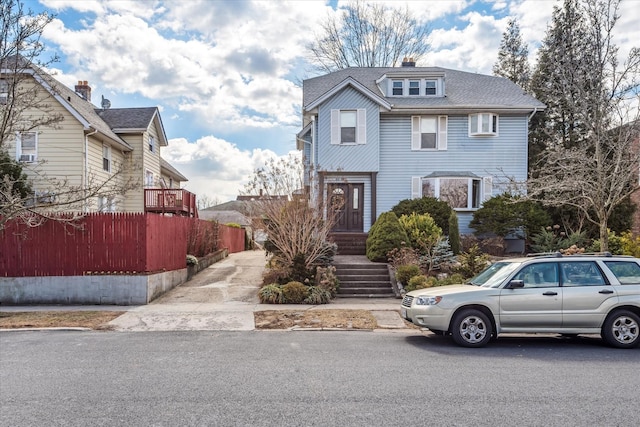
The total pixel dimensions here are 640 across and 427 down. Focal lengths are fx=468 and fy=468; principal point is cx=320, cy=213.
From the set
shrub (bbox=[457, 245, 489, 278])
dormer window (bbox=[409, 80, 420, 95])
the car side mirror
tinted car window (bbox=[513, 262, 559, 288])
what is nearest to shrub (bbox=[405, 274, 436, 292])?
shrub (bbox=[457, 245, 489, 278])

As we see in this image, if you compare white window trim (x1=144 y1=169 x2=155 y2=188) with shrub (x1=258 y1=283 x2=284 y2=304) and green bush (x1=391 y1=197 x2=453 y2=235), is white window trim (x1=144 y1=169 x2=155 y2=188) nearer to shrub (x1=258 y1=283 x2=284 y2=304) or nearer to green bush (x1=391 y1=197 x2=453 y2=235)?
green bush (x1=391 y1=197 x2=453 y2=235)

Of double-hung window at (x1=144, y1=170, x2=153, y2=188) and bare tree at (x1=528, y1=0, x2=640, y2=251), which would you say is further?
double-hung window at (x1=144, y1=170, x2=153, y2=188)

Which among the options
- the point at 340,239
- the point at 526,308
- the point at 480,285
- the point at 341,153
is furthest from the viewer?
the point at 341,153

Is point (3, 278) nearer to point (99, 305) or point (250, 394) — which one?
point (99, 305)

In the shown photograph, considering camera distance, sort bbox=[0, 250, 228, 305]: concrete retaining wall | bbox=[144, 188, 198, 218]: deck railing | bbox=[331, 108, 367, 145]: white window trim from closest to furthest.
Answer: bbox=[0, 250, 228, 305]: concrete retaining wall → bbox=[331, 108, 367, 145]: white window trim → bbox=[144, 188, 198, 218]: deck railing

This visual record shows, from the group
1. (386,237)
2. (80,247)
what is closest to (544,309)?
(386,237)

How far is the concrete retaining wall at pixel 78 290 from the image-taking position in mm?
12805

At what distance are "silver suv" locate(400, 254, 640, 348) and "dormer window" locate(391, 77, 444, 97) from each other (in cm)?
1661

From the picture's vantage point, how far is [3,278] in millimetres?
12984

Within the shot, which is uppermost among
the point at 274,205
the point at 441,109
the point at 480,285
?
the point at 441,109

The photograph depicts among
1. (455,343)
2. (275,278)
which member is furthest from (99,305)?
(455,343)

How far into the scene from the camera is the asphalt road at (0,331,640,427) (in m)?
4.89

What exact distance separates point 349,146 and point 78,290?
12.9 meters

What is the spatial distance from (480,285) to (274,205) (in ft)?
24.2
